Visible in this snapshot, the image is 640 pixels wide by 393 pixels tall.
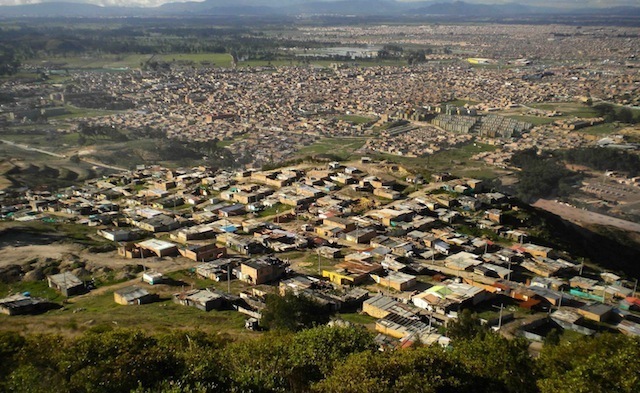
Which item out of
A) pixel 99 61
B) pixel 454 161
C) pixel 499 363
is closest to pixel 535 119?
pixel 454 161

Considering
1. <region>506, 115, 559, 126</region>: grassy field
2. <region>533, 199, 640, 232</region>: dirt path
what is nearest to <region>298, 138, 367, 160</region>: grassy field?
<region>533, 199, 640, 232</region>: dirt path

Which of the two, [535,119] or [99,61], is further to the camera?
[99,61]

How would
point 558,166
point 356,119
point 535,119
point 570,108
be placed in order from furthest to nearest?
1. point 570,108
2. point 356,119
3. point 535,119
4. point 558,166

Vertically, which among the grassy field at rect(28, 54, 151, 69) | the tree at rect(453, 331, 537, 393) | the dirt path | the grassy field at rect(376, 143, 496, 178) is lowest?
the dirt path

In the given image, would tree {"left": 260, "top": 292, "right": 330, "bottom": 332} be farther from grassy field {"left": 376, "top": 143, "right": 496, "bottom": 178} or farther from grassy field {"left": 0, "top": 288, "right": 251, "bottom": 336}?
grassy field {"left": 376, "top": 143, "right": 496, "bottom": 178}

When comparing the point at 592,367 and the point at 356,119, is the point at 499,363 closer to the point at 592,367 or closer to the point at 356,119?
the point at 592,367
